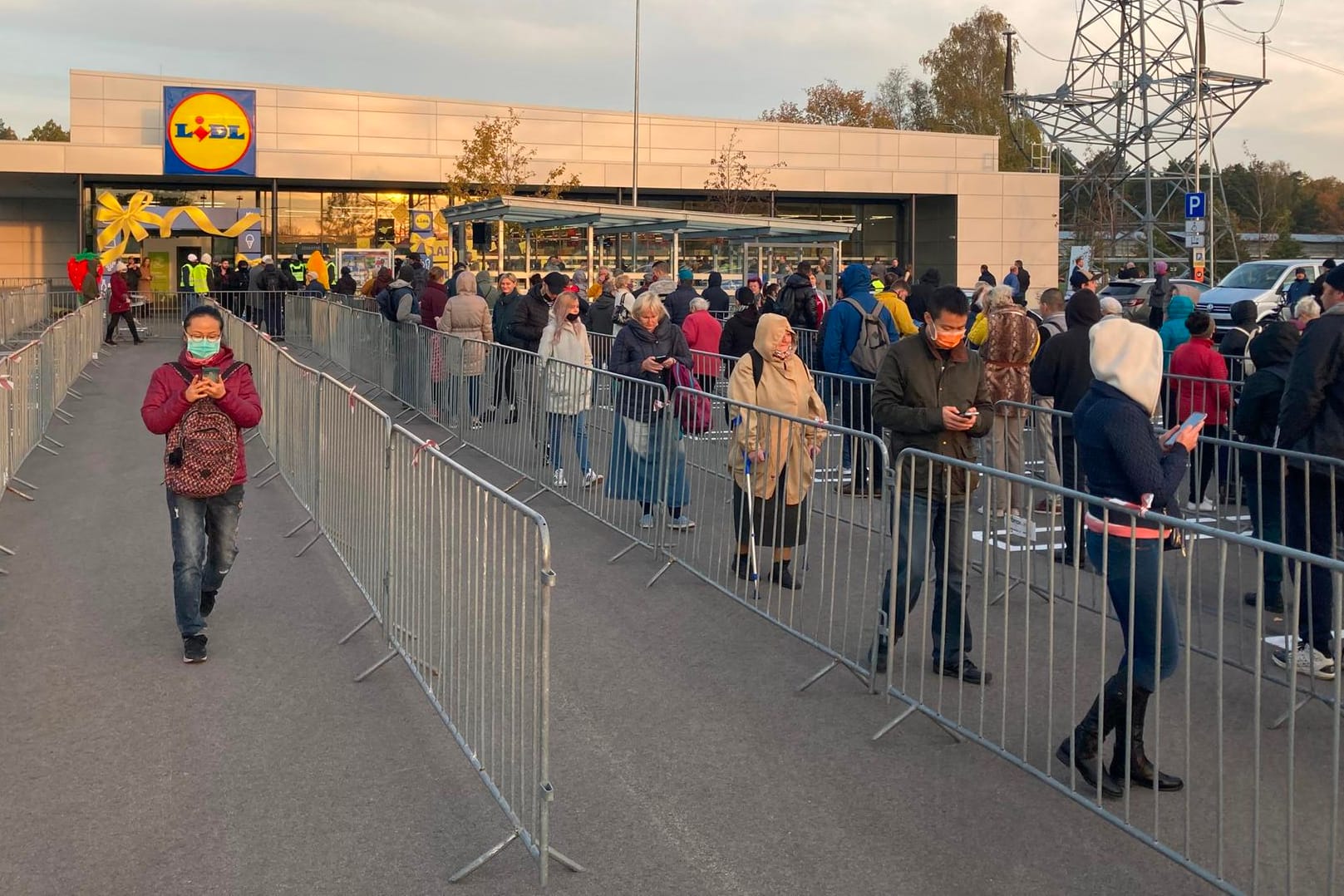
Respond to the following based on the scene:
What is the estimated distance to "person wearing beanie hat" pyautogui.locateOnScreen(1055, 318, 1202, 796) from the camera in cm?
512

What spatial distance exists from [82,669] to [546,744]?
3632 millimetres

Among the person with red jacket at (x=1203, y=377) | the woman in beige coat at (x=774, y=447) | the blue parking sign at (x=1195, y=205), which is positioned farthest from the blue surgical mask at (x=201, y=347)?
the blue parking sign at (x=1195, y=205)

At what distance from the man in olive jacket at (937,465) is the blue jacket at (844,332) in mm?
5702

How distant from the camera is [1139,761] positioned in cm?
531

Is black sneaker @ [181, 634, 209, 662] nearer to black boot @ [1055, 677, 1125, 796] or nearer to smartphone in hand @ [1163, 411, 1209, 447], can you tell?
black boot @ [1055, 677, 1125, 796]

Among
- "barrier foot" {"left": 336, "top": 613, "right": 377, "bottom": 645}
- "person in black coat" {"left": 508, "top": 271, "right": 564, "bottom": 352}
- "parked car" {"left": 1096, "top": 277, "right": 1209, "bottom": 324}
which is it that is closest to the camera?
"barrier foot" {"left": 336, "top": 613, "right": 377, "bottom": 645}

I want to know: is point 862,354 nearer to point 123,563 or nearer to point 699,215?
point 123,563

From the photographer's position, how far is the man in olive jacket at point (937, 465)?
21.3 ft

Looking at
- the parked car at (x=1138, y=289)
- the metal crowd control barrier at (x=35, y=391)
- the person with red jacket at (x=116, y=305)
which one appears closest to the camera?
the metal crowd control barrier at (x=35, y=391)

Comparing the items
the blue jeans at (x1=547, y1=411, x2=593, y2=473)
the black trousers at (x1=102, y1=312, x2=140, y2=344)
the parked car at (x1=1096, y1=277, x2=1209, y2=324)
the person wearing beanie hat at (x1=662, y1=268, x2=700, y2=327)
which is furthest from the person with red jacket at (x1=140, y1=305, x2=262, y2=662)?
the parked car at (x1=1096, y1=277, x2=1209, y2=324)

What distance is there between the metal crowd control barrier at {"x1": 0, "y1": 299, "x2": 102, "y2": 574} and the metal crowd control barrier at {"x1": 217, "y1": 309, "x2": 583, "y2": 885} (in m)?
3.96

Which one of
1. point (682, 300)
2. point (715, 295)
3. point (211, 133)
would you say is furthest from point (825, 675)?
point (211, 133)

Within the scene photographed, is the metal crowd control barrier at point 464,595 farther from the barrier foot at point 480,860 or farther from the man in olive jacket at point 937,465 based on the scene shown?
the man in olive jacket at point 937,465

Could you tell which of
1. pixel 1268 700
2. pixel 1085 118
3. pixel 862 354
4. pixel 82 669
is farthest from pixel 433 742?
pixel 1085 118
